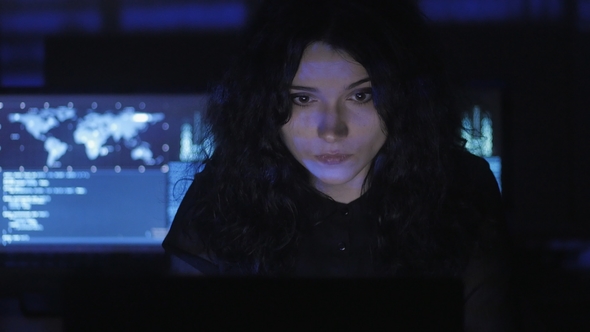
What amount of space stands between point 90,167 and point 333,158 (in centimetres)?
137

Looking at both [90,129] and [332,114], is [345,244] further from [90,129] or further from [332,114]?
[90,129]

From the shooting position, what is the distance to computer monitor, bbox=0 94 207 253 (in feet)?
6.71

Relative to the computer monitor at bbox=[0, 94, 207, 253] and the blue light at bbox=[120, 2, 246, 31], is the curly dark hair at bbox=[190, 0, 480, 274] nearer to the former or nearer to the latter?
the computer monitor at bbox=[0, 94, 207, 253]

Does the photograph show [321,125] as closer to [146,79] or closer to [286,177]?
[286,177]

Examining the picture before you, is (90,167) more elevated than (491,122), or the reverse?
(491,122)

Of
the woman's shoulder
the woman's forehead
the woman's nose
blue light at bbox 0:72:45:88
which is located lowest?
the woman's shoulder

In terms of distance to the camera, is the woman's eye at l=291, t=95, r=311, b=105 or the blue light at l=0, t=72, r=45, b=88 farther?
the blue light at l=0, t=72, r=45, b=88

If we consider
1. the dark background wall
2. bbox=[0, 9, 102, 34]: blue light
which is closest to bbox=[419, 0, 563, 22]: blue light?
the dark background wall

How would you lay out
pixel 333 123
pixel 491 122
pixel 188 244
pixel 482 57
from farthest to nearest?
pixel 482 57
pixel 491 122
pixel 188 244
pixel 333 123

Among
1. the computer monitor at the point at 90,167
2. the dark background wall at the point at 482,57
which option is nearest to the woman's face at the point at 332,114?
the computer monitor at the point at 90,167

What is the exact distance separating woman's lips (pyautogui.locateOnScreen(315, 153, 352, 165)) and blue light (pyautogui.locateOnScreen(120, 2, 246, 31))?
1.48m

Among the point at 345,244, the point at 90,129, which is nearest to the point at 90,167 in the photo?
the point at 90,129

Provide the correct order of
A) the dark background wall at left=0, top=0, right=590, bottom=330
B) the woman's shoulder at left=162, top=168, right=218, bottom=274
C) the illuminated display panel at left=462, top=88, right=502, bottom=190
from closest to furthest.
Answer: the woman's shoulder at left=162, top=168, right=218, bottom=274 < the illuminated display panel at left=462, top=88, right=502, bottom=190 < the dark background wall at left=0, top=0, right=590, bottom=330

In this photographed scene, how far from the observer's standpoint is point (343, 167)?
0.93m
